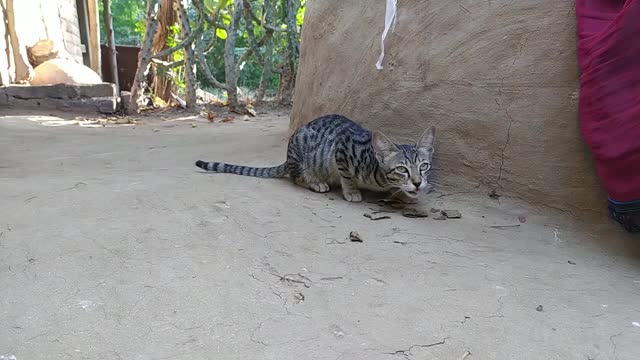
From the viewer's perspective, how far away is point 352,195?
3609 millimetres

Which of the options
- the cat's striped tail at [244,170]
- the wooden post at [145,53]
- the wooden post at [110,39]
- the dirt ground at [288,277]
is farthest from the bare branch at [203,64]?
the dirt ground at [288,277]

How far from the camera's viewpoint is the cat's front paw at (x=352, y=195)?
3580 mm

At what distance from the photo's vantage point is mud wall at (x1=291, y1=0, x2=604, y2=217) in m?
2.89

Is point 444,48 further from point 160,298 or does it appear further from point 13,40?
point 13,40

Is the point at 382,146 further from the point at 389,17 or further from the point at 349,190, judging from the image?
the point at 389,17

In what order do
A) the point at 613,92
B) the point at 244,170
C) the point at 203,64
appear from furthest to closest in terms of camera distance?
1. the point at 203,64
2. the point at 244,170
3. the point at 613,92

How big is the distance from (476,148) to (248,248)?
5.75ft

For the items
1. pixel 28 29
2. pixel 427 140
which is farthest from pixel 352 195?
pixel 28 29

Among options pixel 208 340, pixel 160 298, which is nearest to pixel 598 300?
pixel 208 340

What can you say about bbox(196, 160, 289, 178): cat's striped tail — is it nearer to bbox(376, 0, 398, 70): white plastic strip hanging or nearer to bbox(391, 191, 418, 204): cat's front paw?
bbox(391, 191, 418, 204): cat's front paw

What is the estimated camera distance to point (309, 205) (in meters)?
3.20

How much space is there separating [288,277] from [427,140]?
1567 millimetres

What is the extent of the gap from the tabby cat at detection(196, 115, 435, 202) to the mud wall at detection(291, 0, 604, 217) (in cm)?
26

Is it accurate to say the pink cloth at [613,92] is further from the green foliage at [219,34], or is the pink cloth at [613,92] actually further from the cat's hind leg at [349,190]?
the green foliage at [219,34]
